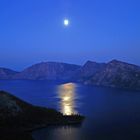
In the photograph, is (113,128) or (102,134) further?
(113,128)

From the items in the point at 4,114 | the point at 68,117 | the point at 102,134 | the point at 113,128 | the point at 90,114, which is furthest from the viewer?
the point at 90,114

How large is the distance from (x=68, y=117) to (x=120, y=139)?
128ft

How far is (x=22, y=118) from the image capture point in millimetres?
115438

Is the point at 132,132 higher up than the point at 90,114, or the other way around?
the point at 90,114

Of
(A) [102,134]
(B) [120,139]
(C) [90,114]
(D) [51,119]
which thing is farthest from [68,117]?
(B) [120,139]

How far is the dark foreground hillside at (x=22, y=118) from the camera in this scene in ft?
340

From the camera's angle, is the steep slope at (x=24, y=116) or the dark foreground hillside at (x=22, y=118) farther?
the steep slope at (x=24, y=116)

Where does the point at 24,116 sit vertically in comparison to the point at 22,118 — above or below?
above

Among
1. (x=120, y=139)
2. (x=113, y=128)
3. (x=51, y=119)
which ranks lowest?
(x=120, y=139)

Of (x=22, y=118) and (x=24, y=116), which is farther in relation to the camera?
(x=24, y=116)

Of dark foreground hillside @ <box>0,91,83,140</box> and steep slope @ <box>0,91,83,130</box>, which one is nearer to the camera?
dark foreground hillside @ <box>0,91,83,140</box>

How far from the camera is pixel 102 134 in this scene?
97375 mm

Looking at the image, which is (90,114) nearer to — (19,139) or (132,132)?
(132,132)

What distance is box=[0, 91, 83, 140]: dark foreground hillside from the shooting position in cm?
10372
